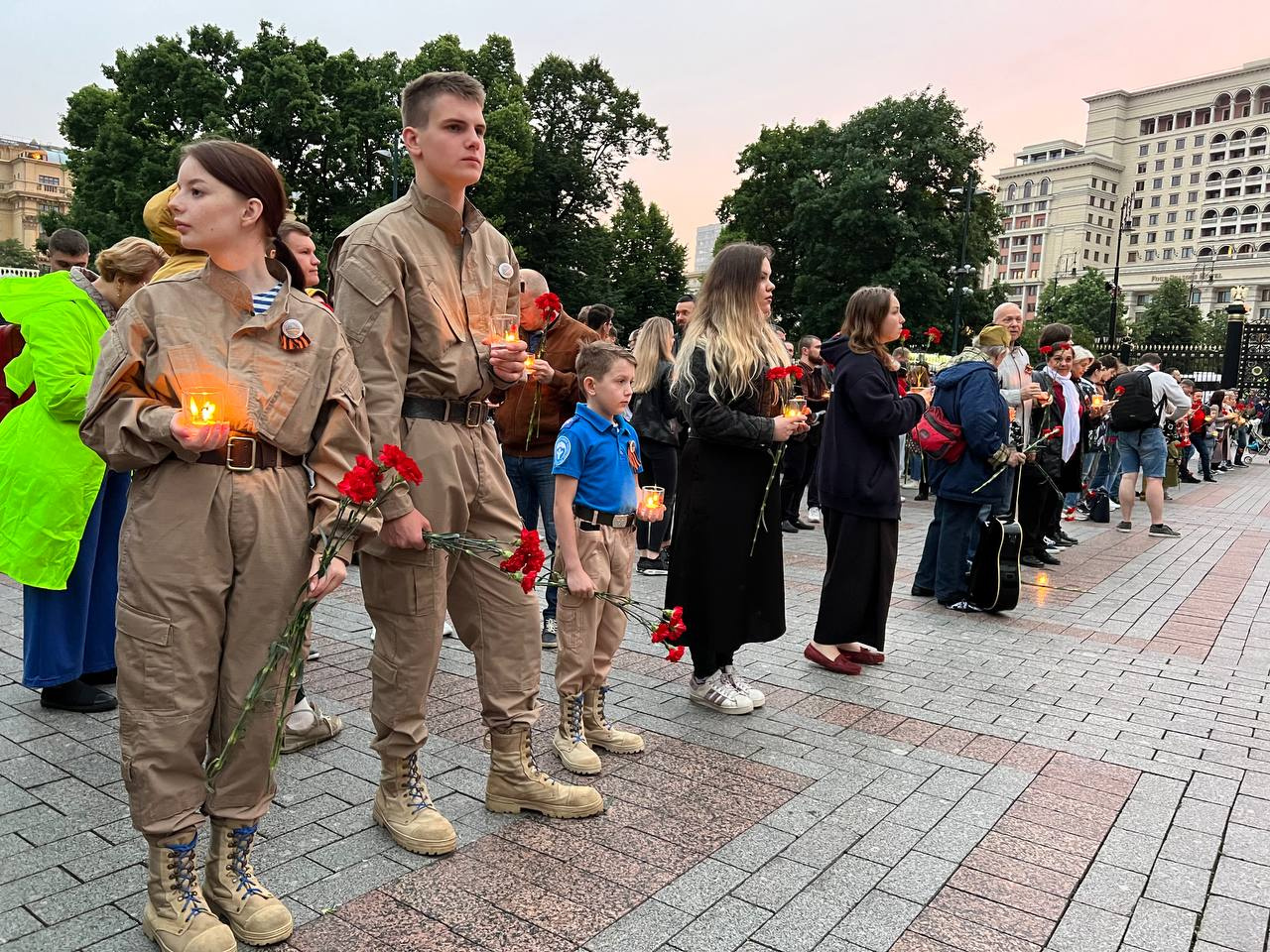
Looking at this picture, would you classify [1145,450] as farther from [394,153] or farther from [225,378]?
[394,153]

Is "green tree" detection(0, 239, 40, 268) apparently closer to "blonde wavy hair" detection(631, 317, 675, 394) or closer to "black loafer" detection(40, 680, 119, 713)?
"blonde wavy hair" detection(631, 317, 675, 394)

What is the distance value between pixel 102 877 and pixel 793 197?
1639 inches

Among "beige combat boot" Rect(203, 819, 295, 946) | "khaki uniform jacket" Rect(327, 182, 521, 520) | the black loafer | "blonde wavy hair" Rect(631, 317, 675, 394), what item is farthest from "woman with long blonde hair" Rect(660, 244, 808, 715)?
"blonde wavy hair" Rect(631, 317, 675, 394)

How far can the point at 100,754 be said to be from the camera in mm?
3773

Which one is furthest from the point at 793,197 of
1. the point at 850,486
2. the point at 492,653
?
the point at 492,653

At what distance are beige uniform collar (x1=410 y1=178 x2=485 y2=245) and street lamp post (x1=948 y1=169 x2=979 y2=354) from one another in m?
34.3

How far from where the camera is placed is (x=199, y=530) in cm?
239

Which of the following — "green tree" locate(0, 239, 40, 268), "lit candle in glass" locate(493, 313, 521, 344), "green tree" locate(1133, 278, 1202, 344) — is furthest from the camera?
"green tree" locate(0, 239, 40, 268)

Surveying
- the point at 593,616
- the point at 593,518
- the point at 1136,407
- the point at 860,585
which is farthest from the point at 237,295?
the point at 1136,407

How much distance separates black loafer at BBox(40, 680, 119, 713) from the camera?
4250 mm

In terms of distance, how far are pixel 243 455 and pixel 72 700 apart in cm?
262

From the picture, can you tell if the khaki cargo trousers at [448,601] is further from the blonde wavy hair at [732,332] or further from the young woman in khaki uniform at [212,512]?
the blonde wavy hair at [732,332]

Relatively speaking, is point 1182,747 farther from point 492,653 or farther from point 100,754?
point 100,754

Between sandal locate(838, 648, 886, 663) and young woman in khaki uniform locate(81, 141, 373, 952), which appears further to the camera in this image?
sandal locate(838, 648, 886, 663)
